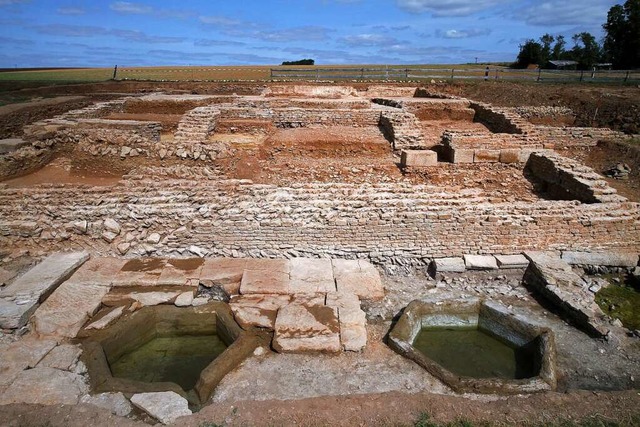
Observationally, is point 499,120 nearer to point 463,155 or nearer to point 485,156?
point 485,156

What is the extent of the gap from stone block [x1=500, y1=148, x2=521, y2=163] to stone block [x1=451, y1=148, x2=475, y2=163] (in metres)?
0.89

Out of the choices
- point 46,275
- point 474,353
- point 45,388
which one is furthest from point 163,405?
point 474,353

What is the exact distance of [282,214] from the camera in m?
7.11

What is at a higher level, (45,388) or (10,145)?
(10,145)

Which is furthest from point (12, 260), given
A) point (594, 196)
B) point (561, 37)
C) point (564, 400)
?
point (561, 37)

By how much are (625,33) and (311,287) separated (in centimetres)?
4505

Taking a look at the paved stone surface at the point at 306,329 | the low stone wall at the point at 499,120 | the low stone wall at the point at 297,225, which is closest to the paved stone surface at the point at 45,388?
the paved stone surface at the point at 306,329

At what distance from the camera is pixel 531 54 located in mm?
42469

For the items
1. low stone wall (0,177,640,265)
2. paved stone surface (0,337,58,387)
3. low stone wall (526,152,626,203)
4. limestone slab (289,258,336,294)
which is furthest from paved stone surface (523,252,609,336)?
paved stone surface (0,337,58,387)

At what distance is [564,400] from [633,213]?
203 inches

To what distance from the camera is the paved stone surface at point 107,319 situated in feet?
17.6

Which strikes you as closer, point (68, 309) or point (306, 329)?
point (306, 329)

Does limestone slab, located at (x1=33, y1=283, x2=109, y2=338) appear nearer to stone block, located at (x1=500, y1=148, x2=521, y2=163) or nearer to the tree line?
stone block, located at (x1=500, y1=148, x2=521, y2=163)

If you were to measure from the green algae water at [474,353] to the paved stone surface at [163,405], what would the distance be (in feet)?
9.94
